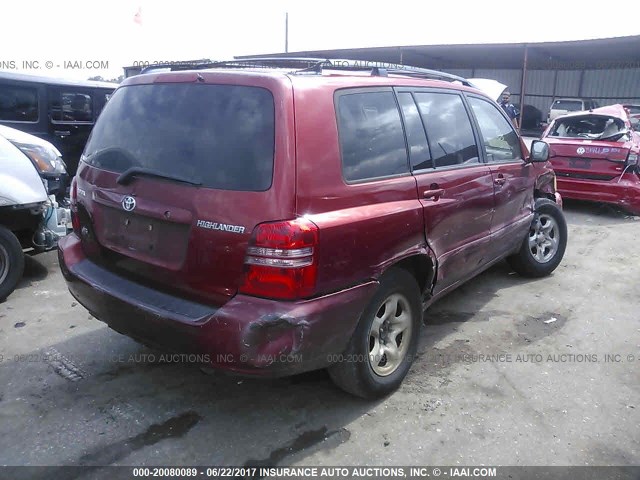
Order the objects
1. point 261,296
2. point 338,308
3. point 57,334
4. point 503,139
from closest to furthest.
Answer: point 261,296 < point 338,308 < point 57,334 < point 503,139

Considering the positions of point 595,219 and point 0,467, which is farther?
point 595,219

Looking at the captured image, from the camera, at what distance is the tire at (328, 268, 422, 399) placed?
Result: 9.54 feet

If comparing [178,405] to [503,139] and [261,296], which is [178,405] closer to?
[261,296]

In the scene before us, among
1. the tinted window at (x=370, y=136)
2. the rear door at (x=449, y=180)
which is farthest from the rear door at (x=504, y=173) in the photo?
the tinted window at (x=370, y=136)

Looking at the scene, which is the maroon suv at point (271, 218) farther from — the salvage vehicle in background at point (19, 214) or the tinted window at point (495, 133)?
the salvage vehicle in background at point (19, 214)

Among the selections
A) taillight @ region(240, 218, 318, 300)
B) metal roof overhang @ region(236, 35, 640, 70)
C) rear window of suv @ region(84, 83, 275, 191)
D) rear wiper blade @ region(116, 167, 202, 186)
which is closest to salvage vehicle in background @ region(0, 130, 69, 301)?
rear window of suv @ region(84, 83, 275, 191)

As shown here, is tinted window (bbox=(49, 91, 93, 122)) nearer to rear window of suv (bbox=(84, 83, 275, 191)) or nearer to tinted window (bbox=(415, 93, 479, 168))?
rear window of suv (bbox=(84, 83, 275, 191))

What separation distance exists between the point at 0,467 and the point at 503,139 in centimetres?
410

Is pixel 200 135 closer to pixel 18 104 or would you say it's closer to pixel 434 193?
pixel 434 193

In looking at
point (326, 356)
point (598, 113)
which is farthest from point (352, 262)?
point (598, 113)

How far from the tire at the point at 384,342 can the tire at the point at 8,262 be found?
3.24m

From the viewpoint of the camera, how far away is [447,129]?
3650 millimetres

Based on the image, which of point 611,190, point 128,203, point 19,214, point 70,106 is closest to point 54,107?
point 70,106

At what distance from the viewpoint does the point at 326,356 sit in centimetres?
271
